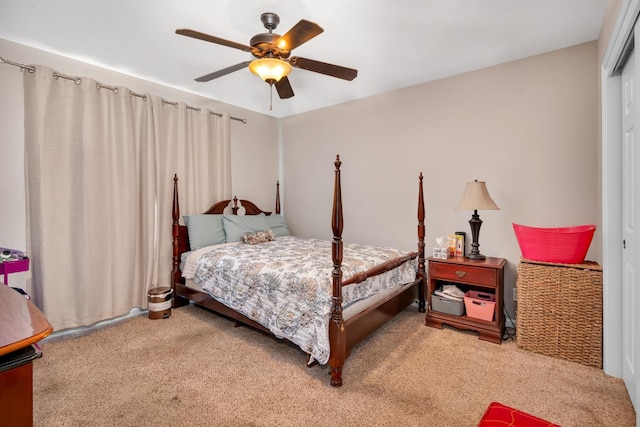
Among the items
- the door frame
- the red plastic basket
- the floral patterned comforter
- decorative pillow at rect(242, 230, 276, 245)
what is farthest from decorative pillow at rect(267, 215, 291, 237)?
the door frame

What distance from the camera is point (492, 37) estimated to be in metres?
2.60

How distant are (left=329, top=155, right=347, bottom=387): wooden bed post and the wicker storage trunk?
1.52 m

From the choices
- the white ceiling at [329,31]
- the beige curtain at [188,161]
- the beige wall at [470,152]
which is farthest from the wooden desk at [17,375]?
the beige wall at [470,152]

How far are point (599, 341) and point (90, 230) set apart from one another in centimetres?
426

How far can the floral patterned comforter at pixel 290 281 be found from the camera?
222cm

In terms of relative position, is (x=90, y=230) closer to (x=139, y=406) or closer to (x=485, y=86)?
(x=139, y=406)

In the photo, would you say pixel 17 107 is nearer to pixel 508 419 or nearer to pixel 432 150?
pixel 432 150

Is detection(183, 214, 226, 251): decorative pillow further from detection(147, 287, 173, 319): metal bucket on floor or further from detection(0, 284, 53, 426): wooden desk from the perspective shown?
detection(0, 284, 53, 426): wooden desk

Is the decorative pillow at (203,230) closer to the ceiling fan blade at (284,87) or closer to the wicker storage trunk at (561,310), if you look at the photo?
the ceiling fan blade at (284,87)

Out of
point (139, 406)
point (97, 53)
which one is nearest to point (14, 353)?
point (139, 406)

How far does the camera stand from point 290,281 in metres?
2.39

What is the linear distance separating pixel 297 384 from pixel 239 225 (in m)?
2.19

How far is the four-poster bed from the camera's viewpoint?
214cm

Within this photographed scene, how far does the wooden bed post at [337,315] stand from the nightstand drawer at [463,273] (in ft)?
4.25
